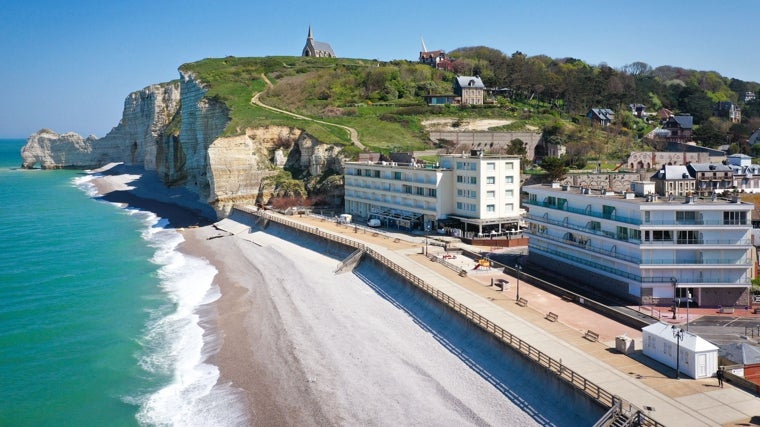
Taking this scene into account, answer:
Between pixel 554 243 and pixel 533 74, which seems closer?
pixel 554 243

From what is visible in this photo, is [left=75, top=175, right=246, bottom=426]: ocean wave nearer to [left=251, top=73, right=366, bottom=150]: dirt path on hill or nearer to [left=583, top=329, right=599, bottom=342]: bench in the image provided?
[left=583, top=329, right=599, bottom=342]: bench

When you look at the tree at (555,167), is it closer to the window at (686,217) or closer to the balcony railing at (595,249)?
the balcony railing at (595,249)

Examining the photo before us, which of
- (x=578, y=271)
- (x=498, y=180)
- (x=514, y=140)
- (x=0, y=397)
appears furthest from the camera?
(x=514, y=140)

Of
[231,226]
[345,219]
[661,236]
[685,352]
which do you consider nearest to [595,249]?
[661,236]

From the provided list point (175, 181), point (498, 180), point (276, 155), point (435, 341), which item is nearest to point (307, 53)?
point (175, 181)

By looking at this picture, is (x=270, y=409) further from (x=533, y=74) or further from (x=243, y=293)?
(x=533, y=74)

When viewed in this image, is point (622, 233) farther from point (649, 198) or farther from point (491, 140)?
point (491, 140)
